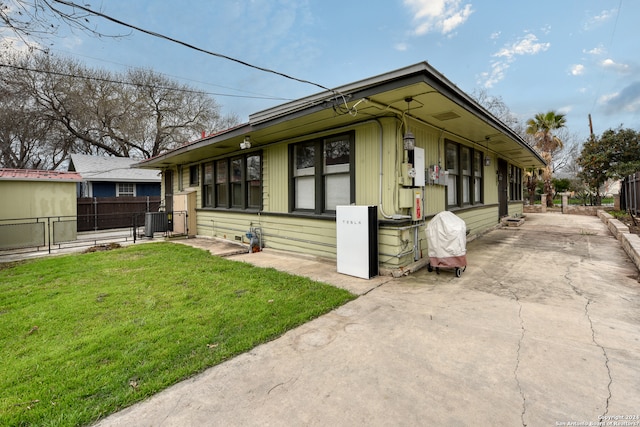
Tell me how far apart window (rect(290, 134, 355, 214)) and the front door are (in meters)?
8.17

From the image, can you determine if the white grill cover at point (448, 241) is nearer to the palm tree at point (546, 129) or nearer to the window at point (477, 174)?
the window at point (477, 174)

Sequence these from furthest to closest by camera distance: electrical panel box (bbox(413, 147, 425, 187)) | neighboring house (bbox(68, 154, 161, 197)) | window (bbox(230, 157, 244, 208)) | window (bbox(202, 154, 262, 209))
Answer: neighboring house (bbox(68, 154, 161, 197)) → window (bbox(230, 157, 244, 208)) → window (bbox(202, 154, 262, 209)) → electrical panel box (bbox(413, 147, 425, 187))

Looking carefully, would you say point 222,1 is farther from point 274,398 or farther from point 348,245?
point 274,398

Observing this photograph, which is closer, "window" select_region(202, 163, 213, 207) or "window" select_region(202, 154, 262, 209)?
"window" select_region(202, 154, 262, 209)

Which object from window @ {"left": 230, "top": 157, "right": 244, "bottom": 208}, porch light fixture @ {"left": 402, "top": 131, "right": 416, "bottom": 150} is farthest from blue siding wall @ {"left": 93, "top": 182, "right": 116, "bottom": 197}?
porch light fixture @ {"left": 402, "top": 131, "right": 416, "bottom": 150}

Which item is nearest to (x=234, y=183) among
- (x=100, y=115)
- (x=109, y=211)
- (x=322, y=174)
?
(x=322, y=174)

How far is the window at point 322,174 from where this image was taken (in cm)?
559

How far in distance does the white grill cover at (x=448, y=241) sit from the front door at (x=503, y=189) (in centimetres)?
790

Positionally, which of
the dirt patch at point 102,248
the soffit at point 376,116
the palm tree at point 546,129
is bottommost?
the dirt patch at point 102,248

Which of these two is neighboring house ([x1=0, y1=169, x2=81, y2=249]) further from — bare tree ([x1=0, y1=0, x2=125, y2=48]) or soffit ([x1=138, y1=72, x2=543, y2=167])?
bare tree ([x1=0, y1=0, x2=125, y2=48])

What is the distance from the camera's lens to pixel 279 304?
3.57 meters

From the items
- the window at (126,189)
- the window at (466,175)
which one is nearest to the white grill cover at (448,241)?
the window at (466,175)

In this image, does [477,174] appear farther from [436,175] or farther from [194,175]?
[194,175]

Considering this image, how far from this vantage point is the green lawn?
77.7 inches
